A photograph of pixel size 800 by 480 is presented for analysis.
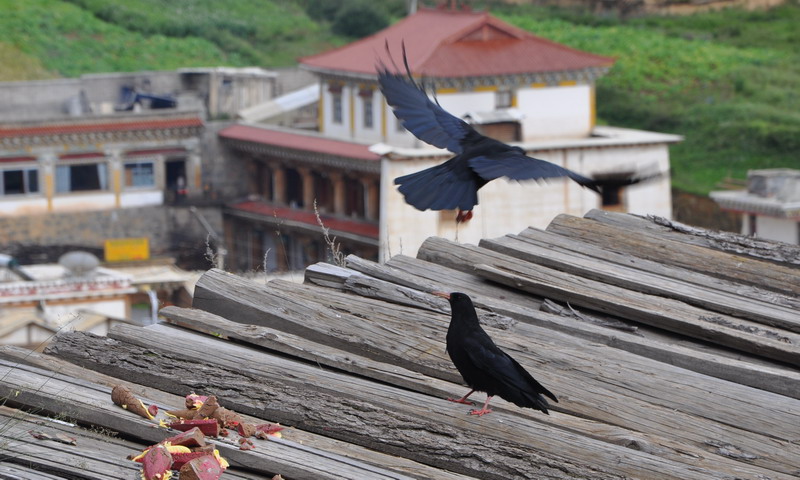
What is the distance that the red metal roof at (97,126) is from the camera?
30.1 m

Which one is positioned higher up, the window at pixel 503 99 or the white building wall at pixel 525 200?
the window at pixel 503 99

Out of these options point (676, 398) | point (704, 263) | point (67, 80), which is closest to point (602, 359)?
point (676, 398)

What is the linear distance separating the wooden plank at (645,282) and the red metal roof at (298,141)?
901 inches

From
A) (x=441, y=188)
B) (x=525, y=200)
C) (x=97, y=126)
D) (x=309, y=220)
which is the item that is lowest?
(x=309, y=220)

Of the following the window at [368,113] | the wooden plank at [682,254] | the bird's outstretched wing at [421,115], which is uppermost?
the bird's outstretched wing at [421,115]

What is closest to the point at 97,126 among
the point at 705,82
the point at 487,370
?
the point at 705,82

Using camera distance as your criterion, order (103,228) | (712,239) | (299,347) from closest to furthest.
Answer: (299,347), (712,239), (103,228)

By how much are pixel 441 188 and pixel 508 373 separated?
5.52 feet

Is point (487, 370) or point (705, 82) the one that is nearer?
point (487, 370)

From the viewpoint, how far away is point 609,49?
37656 mm

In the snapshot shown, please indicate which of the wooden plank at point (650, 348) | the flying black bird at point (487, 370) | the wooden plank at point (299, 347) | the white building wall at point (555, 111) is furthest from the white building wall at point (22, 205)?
the flying black bird at point (487, 370)

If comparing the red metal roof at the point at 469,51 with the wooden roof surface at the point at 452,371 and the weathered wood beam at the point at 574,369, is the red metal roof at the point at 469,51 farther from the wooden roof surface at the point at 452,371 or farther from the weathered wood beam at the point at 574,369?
the weathered wood beam at the point at 574,369

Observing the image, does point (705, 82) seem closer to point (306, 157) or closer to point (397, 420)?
point (306, 157)

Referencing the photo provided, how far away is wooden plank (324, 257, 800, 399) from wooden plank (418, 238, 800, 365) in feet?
0.25
